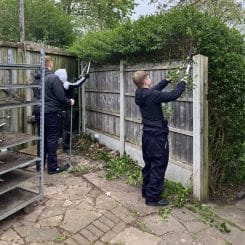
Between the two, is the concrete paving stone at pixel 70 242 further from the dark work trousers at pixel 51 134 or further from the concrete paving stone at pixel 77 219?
the dark work trousers at pixel 51 134

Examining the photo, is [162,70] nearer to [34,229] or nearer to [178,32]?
[178,32]

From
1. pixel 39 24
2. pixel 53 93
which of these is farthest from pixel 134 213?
pixel 39 24

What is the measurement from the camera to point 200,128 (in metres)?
4.79

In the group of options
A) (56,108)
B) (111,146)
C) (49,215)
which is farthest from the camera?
(111,146)

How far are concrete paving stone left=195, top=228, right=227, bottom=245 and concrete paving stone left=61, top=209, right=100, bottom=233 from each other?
48.1 inches

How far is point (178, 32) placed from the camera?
5.07m

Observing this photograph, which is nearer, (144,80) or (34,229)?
(34,229)

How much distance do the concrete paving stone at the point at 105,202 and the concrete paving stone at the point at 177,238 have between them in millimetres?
909

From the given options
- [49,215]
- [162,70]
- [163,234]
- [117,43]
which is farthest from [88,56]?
[163,234]

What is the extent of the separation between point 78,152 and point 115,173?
165cm

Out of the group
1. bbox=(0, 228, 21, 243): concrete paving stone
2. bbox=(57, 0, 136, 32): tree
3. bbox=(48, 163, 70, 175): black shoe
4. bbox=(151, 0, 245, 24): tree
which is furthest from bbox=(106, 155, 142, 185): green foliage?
bbox=(57, 0, 136, 32): tree

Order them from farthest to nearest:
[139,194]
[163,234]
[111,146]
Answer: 1. [111,146]
2. [139,194]
3. [163,234]

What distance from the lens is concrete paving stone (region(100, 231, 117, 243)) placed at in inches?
156

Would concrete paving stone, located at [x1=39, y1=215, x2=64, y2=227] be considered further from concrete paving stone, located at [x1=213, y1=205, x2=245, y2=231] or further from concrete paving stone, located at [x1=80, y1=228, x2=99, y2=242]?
concrete paving stone, located at [x1=213, y1=205, x2=245, y2=231]
